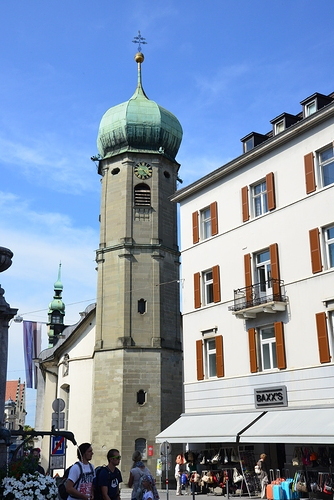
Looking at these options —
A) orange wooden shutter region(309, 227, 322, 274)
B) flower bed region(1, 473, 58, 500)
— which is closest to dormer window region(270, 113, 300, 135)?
orange wooden shutter region(309, 227, 322, 274)

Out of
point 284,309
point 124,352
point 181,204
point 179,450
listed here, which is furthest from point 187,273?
point 179,450

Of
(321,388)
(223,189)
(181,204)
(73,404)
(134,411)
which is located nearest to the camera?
(321,388)

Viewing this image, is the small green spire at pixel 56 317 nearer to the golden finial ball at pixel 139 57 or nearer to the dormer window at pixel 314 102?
the golden finial ball at pixel 139 57

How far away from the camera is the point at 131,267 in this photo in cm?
3706

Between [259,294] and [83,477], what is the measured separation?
15.6 m

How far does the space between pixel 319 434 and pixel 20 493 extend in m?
12.7

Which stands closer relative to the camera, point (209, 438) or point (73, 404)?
point (209, 438)

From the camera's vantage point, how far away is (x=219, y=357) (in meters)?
24.9

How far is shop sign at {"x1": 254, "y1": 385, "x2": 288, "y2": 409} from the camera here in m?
21.6

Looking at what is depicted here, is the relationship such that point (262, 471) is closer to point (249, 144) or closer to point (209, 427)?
point (209, 427)

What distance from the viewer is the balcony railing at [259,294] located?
22.4m

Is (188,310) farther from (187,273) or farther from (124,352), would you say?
(124,352)

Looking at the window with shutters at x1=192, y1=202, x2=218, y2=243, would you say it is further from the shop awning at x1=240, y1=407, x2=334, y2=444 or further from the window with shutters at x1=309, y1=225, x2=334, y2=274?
the shop awning at x1=240, y1=407, x2=334, y2=444

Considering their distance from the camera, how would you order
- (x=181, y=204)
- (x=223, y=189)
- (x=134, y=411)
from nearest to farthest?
(x=223, y=189) < (x=181, y=204) < (x=134, y=411)
